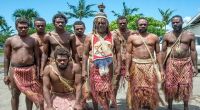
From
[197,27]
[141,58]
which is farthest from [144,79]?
[197,27]

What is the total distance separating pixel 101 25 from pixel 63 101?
1809 millimetres

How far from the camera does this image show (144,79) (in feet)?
21.0

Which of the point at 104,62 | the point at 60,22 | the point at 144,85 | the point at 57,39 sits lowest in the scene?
the point at 144,85

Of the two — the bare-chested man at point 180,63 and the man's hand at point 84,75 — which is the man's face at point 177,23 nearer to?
the bare-chested man at point 180,63

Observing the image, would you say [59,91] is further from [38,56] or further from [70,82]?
[38,56]

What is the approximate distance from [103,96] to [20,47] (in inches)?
62.9

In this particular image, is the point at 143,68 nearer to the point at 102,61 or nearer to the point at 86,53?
the point at 102,61

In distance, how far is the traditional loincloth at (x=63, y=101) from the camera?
474 cm

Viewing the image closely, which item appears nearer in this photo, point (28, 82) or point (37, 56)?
point (28, 82)

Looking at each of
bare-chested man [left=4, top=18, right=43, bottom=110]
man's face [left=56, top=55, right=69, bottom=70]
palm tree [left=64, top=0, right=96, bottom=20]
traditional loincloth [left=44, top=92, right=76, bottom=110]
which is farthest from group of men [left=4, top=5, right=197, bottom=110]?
palm tree [left=64, top=0, right=96, bottom=20]

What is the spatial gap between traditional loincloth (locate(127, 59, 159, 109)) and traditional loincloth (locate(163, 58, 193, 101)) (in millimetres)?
562

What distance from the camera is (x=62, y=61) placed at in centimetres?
466

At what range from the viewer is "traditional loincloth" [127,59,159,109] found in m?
6.36

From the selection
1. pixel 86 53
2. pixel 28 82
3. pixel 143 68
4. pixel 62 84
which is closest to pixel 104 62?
pixel 86 53
